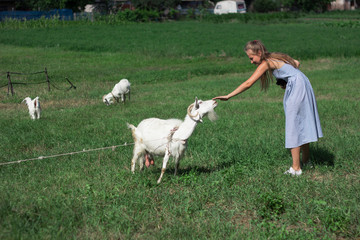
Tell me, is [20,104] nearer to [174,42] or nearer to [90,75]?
[90,75]

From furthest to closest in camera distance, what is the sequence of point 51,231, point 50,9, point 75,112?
point 50,9, point 75,112, point 51,231

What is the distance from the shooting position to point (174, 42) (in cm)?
3241

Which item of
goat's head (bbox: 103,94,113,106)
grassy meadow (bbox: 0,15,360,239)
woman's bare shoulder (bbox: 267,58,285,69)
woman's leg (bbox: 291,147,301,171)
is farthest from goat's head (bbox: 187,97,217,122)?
goat's head (bbox: 103,94,113,106)

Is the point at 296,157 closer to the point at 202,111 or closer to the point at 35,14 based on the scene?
the point at 202,111

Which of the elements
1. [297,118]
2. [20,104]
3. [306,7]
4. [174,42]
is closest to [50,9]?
[174,42]

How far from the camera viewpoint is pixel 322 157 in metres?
7.20

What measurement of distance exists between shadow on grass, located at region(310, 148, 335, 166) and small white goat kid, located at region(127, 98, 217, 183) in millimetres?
2399

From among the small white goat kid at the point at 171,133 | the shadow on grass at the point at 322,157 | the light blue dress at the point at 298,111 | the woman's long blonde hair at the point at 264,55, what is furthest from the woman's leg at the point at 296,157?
the small white goat kid at the point at 171,133

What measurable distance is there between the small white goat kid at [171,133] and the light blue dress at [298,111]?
126cm

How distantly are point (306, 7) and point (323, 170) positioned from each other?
80.3 meters

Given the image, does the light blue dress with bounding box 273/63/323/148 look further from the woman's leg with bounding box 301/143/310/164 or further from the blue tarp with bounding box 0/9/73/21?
the blue tarp with bounding box 0/9/73/21

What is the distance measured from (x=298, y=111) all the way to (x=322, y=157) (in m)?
1.49

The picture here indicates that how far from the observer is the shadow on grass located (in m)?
6.97

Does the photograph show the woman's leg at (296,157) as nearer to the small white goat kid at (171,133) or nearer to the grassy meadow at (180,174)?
the grassy meadow at (180,174)
